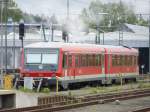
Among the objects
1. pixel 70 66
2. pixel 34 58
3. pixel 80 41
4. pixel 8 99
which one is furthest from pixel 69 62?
pixel 80 41

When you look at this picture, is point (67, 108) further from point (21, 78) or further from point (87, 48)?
point (87, 48)

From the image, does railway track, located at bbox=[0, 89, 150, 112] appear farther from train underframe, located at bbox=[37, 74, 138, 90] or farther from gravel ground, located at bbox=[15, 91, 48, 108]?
train underframe, located at bbox=[37, 74, 138, 90]

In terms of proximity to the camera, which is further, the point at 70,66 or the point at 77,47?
the point at 77,47

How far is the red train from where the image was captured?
34844 mm

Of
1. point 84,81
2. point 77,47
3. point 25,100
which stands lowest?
point 84,81

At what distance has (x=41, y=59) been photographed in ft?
116

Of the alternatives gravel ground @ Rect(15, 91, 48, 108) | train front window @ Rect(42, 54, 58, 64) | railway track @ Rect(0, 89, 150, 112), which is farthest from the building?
gravel ground @ Rect(15, 91, 48, 108)

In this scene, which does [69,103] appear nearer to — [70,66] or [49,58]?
[49,58]

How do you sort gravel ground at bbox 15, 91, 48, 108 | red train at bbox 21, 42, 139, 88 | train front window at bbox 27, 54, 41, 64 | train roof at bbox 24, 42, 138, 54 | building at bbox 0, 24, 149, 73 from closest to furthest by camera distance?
1. gravel ground at bbox 15, 91, 48, 108
2. red train at bbox 21, 42, 139, 88
3. train front window at bbox 27, 54, 41, 64
4. train roof at bbox 24, 42, 138, 54
5. building at bbox 0, 24, 149, 73

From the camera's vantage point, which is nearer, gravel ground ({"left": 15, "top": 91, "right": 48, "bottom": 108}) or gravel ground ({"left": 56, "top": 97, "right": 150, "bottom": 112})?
gravel ground ({"left": 56, "top": 97, "right": 150, "bottom": 112})

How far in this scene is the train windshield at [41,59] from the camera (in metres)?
34.9

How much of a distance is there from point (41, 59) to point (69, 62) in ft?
5.85

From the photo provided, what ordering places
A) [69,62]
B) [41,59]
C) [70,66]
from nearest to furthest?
[41,59], [69,62], [70,66]

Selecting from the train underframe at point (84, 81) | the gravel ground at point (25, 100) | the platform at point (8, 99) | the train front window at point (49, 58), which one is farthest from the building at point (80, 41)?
the platform at point (8, 99)
